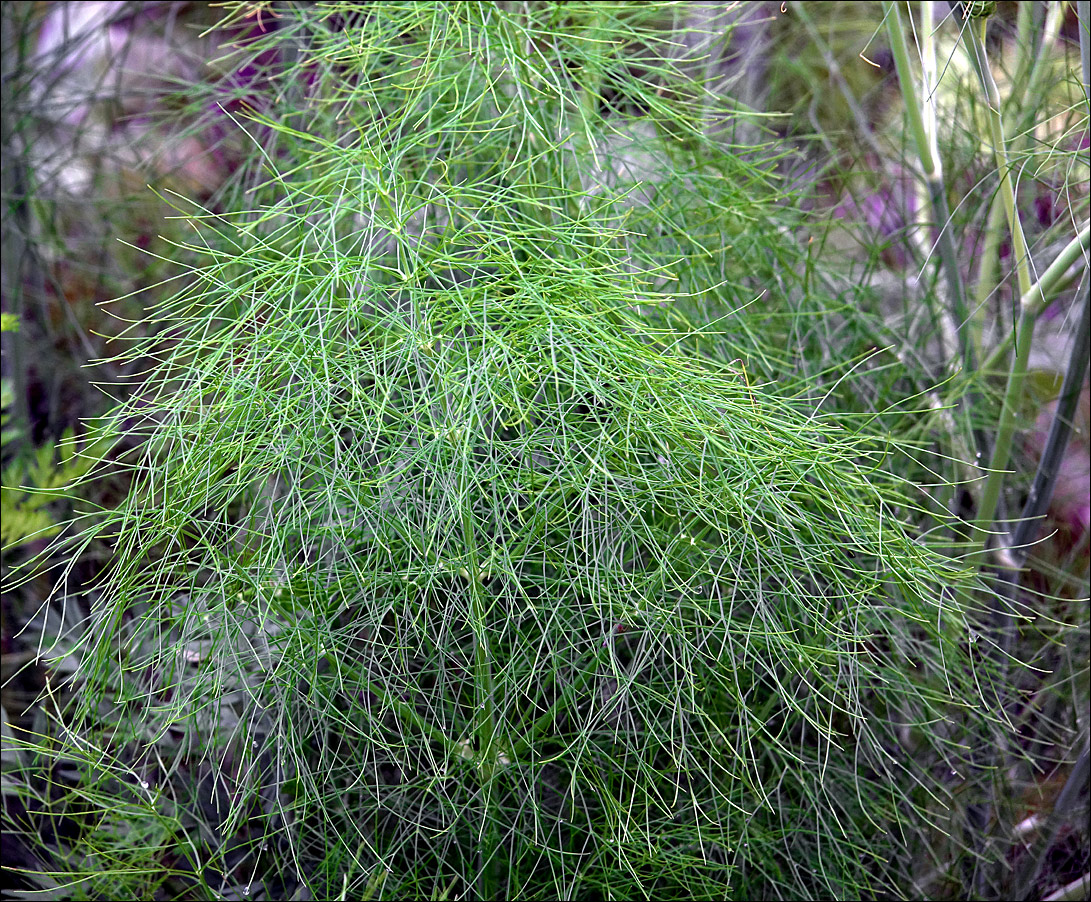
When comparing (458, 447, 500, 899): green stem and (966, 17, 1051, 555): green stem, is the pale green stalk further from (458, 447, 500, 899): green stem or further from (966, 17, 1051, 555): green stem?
(458, 447, 500, 899): green stem

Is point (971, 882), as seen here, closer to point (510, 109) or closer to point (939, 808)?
point (939, 808)

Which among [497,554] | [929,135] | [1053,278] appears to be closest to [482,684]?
[497,554]

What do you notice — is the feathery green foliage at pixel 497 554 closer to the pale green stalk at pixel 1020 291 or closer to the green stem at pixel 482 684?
the green stem at pixel 482 684

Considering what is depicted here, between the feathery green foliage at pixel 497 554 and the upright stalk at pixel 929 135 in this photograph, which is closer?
the feathery green foliage at pixel 497 554

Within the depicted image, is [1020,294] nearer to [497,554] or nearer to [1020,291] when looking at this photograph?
[1020,291]

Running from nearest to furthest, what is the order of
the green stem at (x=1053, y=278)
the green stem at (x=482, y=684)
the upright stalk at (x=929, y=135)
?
1. the green stem at (x=482, y=684)
2. the green stem at (x=1053, y=278)
3. the upright stalk at (x=929, y=135)

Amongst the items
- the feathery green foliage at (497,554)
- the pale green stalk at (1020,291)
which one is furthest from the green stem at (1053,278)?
the feathery green foliage at (497,554)

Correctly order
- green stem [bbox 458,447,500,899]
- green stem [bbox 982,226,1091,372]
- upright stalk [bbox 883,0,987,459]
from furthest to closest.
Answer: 1. upright stalk [bbox 883,0,987,459]
2. green stem [bbox 982,226,1091,372]
3. green stem [bbox 458,447,500,899]

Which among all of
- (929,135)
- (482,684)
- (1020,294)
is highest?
(929,135)

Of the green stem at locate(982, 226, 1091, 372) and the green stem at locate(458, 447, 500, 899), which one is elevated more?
the green stem at locate(982, 226, 1091, 372)

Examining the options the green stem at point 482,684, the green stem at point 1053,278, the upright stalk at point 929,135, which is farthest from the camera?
the upright stalk at point 929,135

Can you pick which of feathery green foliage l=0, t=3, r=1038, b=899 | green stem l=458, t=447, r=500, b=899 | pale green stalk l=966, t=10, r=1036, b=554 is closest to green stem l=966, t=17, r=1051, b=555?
pale green stalk l=966, t=10, r=1036, b=554

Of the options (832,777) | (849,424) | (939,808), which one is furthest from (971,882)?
(849,424)

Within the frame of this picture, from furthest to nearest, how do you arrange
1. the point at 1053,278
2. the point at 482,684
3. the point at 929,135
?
the point at 929,135, the point at 1053,278, the point at 482,684
